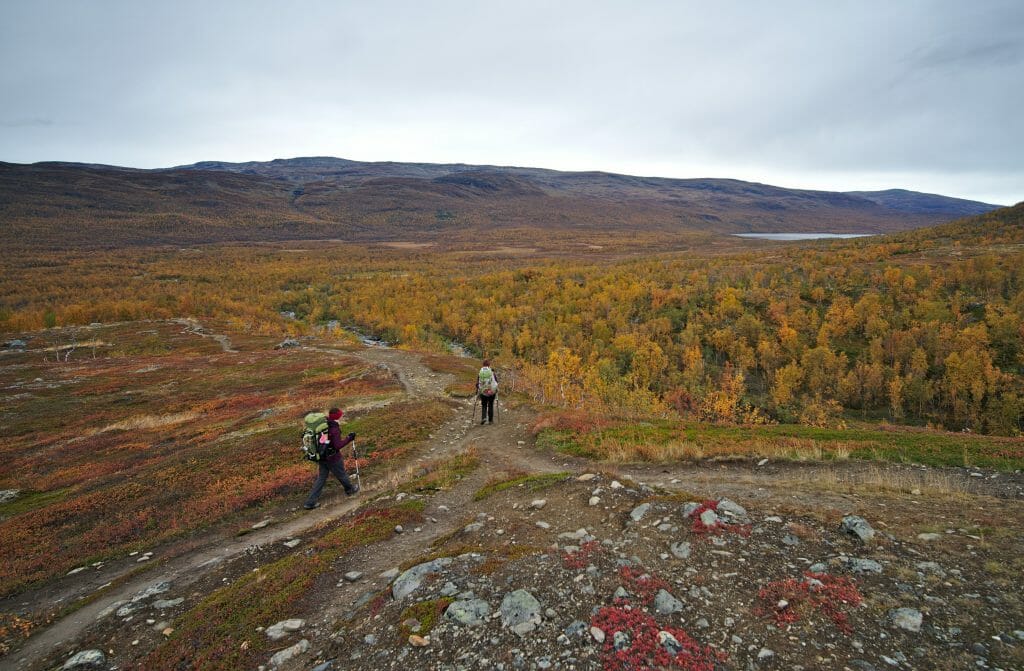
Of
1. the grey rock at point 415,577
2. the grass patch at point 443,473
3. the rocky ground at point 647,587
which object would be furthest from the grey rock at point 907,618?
the grass patch at point 443,473

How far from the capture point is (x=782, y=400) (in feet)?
190

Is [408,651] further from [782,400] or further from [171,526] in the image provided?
[782,400]

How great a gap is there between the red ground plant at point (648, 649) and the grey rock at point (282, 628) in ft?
17.1

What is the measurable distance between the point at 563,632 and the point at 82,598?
1121 cm

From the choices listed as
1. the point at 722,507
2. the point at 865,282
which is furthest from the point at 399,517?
the point at 865,282

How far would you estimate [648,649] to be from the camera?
19.9 ft

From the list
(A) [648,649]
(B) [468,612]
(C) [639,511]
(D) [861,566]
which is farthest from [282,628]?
(D) [861,566]

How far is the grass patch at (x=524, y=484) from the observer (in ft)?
42.3

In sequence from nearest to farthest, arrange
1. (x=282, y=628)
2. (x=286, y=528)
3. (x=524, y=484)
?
(x=282, y=628) → (x=286, y=528) → (x=524, y=484)

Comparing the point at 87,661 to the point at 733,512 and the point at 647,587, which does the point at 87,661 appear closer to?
the point at 647,587

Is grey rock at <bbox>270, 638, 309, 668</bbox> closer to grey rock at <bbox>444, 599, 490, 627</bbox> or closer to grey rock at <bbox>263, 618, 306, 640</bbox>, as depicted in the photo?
grey rock at <bbox>263, 618, 306, 640</bbox>

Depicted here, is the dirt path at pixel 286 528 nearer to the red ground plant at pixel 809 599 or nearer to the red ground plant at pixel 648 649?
the red ground plant at pixel 648 649

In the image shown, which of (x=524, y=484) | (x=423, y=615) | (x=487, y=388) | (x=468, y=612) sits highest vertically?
(x=468, y=612)

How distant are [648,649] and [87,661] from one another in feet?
30.7
